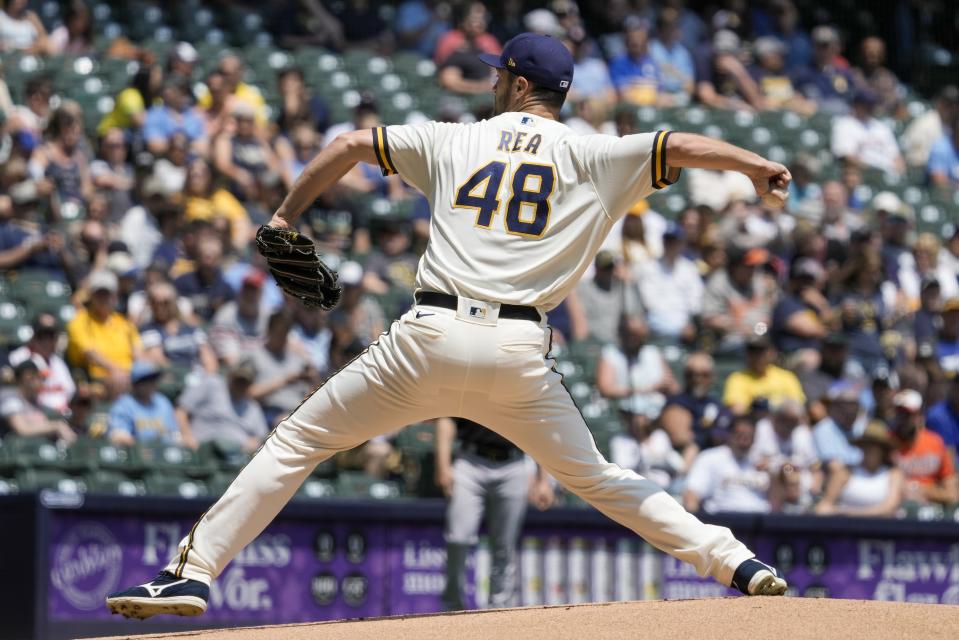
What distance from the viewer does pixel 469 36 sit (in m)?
14.7

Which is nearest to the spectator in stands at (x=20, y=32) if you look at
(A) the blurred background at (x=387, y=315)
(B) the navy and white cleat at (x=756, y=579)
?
(A) the blurred background at (x=387, y=315)

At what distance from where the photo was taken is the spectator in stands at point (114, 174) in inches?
439

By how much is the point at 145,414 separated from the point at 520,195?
5019mm

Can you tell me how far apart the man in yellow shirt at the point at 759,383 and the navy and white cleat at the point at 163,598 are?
258 inches

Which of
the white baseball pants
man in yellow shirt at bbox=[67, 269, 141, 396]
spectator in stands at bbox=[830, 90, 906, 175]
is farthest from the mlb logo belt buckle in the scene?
spectator in stands at bbox=[830, 90, 906, 175]

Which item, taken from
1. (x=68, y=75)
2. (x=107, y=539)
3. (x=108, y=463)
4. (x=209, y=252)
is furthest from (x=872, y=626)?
(x=68, y=75)

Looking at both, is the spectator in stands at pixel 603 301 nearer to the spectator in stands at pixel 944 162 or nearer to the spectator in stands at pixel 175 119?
the spectator in stands at pixel 175 119

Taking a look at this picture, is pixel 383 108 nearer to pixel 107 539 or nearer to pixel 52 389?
pixel 52 389

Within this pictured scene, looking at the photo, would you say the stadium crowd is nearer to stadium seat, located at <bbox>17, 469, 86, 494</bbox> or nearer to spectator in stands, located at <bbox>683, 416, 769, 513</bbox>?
spectator in stands, located at <bbox>683, 416, 769, 513</bbox>

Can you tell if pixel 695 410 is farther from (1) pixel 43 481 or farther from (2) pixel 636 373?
(1) pixel 43 481

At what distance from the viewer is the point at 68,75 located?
12.8 metres

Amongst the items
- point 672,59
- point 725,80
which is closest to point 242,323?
point 672,59

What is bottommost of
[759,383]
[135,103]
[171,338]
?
[759,383]

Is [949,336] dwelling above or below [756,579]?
above
